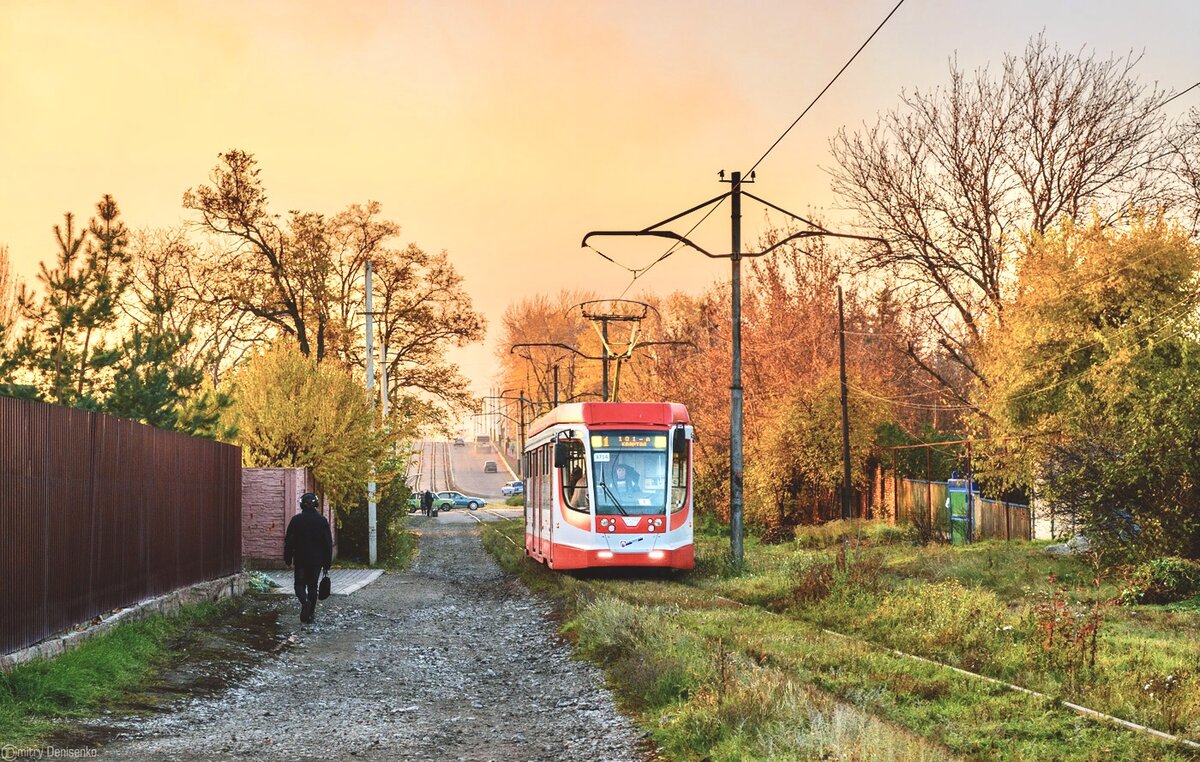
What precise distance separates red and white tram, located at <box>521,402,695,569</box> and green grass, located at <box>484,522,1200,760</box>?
0.73m

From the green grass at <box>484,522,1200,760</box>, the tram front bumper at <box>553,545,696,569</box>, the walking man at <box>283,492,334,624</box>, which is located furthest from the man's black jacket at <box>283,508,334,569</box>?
the tram front bumper at <box>553,545,696,569</box>

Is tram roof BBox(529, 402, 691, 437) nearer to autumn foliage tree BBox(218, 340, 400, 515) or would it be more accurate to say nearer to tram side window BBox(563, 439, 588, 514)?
tram side window BBox(563, 439, 588, 514)

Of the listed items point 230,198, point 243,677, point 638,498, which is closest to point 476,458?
point 230,198

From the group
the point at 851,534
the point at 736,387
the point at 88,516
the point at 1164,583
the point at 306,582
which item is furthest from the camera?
the point at 851,534

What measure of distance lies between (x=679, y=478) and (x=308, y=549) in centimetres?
823

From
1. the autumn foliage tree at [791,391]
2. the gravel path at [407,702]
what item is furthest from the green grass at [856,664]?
the autumn foliage tree at [791,391]

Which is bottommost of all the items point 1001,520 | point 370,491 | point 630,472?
point 1001,520

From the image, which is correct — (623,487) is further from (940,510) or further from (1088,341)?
(940,510)

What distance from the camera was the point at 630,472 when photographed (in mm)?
23516

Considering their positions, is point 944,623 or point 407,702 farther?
point 944,623

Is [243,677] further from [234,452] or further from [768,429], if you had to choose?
[768,429]

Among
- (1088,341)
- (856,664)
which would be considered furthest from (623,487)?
(1088,341)

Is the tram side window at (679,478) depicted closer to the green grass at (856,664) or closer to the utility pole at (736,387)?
the utility pole at (736,387)

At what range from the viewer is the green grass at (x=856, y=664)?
8773 mm
